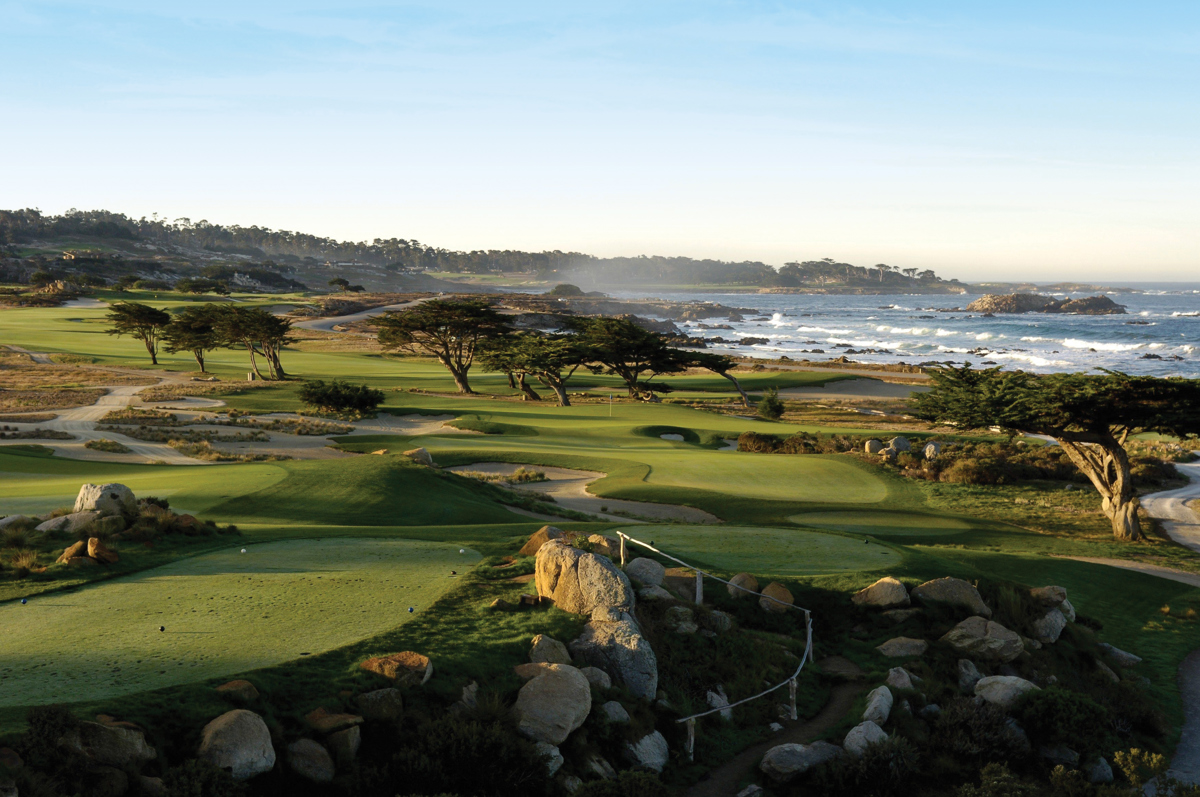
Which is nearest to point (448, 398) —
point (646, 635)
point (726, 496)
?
point (726, 496)

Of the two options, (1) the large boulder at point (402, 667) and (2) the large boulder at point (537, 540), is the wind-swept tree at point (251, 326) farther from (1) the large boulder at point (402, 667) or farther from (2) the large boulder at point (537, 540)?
(1) the large boulder at point (402, 667)

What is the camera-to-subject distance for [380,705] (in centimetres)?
849

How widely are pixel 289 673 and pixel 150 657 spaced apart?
→ 56.4 inches

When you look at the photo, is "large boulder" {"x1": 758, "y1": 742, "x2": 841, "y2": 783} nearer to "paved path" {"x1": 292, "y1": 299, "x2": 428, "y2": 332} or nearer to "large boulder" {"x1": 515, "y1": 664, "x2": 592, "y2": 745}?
"large boulder" {"x1": 515, "y1": 664, "x2": 592, "y2": 745}

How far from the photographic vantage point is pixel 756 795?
9.52 m

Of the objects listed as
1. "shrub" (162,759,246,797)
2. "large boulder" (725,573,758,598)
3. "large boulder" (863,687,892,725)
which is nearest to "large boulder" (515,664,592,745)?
"shrub" (162,759,246,797)

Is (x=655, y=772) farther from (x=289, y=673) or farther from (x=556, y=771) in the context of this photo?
(x=289, y=673)

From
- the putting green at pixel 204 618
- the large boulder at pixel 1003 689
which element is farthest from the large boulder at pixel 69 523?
the large boulder at pixel 1003 689

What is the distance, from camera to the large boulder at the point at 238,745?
739 cm

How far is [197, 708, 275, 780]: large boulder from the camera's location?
7.39 metres

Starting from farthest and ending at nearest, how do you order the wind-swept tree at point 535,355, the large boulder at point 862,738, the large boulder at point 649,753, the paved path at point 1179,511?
the wind-swept tree at point 535,355 → the paved path at point 1179,511 → the large boulder at point 862,738 → the large boulder at point 649,753

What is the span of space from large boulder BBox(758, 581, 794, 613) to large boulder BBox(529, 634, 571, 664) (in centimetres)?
448

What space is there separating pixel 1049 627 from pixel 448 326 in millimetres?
50201

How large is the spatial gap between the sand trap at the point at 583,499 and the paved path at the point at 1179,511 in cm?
1504
